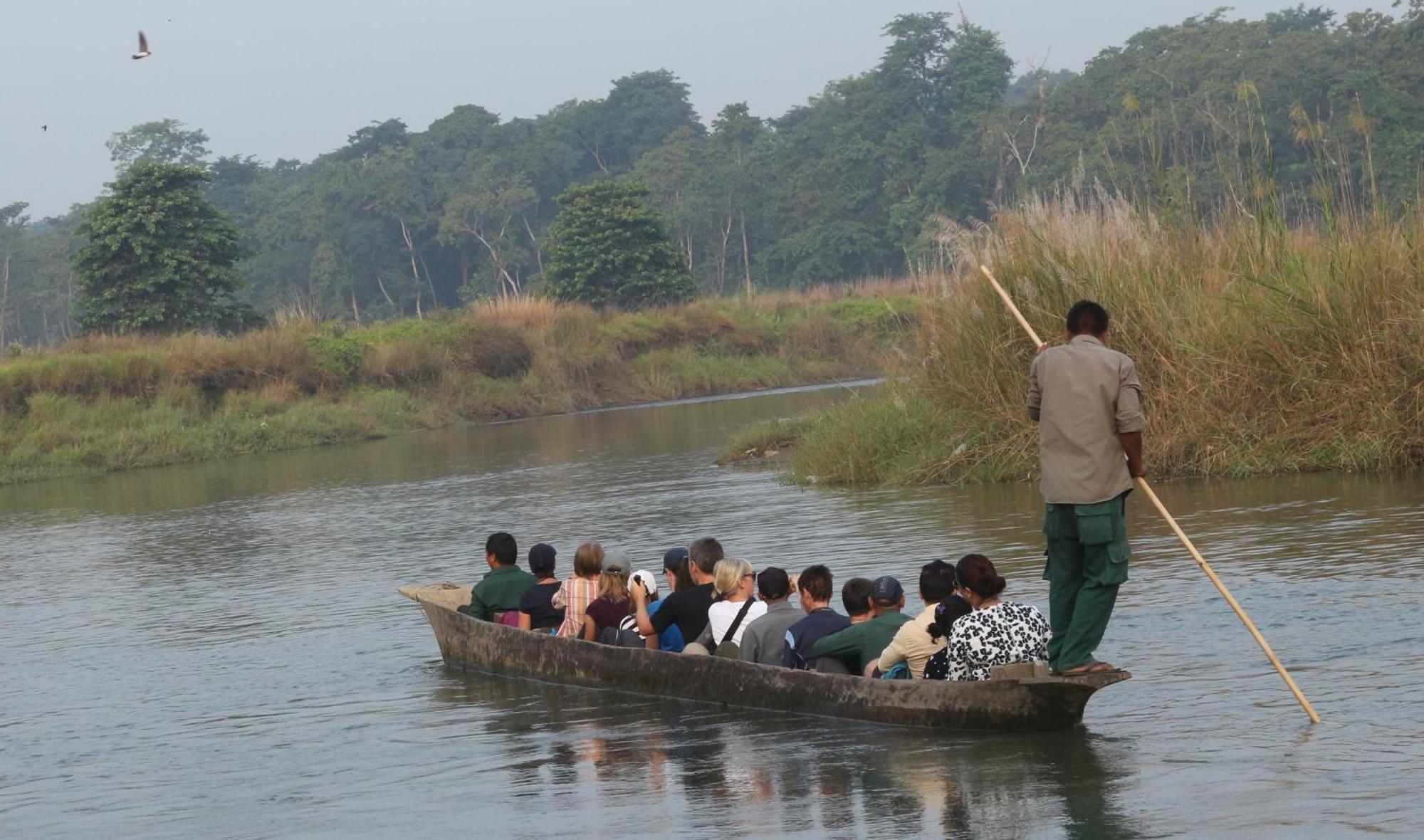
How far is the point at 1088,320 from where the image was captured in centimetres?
764

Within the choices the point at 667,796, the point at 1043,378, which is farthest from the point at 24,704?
the point at 1043,378

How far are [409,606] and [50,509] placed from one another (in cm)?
1339

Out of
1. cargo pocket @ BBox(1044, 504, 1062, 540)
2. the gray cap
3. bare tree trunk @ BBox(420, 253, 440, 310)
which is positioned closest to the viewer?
cargo pocket @ BBox(1044, 504, 1062, 540)

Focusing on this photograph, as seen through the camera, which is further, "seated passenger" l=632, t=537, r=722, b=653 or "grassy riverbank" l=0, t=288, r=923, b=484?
"grassy riverbank" l=0, t=288, r=923, b=484

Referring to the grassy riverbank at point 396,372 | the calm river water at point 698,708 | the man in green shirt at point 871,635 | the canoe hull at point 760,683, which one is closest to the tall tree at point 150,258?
the grassy riverbank at point 396,372

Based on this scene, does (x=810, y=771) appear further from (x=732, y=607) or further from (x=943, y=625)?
(x=732, y=607)

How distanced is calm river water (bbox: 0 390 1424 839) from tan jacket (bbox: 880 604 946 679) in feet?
1.15

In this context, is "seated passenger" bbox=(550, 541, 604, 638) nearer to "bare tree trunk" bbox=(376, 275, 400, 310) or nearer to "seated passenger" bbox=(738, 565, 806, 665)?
"seated passenger" bbox=(738, 565, 806, 665)

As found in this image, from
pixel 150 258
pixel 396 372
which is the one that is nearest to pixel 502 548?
pixel 396 372

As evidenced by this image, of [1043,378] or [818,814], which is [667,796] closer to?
[818,814]

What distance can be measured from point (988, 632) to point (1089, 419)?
1055 millimetres

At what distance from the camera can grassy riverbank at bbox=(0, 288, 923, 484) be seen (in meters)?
33.5

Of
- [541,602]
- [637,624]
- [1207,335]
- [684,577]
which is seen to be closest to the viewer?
[637,624]

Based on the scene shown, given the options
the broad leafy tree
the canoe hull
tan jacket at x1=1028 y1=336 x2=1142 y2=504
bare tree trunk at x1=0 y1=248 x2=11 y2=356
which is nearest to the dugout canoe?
the canoe hull
